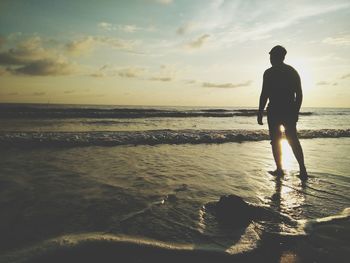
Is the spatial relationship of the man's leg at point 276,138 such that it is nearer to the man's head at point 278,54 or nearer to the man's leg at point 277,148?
the man's leg at point 277,148

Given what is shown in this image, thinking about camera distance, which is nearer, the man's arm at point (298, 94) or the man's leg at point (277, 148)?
the man's arm at point (298, 94)

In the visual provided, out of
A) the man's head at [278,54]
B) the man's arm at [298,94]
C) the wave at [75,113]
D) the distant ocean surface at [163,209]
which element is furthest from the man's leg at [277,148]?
the wave at [75,113]

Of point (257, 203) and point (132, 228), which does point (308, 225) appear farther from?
point (132, 228)

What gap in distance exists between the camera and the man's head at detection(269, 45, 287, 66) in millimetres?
4914

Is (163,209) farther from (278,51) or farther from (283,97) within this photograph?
(278,51)

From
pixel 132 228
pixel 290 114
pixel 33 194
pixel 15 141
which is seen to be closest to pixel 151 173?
pixel 33 194

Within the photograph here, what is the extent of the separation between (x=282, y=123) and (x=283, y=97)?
1.54 ft

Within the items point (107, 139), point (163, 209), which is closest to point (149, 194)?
point (163, 209)

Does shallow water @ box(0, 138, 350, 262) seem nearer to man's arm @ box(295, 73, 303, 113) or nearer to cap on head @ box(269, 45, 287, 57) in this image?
man's arm @ box(295, 73, 303, 113)

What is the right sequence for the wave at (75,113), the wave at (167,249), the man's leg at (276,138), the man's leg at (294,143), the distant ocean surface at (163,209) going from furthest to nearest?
the wave at (75,113) < the man's leg at (276,138) < the man's leg at (294,143) < the distant ocean surface at (163,209) < the wave at (167,249)

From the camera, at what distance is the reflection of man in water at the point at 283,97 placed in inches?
192

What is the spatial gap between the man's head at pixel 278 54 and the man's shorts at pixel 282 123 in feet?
3.05

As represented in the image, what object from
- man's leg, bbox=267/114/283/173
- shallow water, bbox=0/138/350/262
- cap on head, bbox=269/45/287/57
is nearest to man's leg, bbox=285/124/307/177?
man's leg, bbox=267/114/283/173

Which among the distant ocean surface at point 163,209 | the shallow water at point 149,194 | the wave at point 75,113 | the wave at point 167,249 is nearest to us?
the wave at point 167,249
